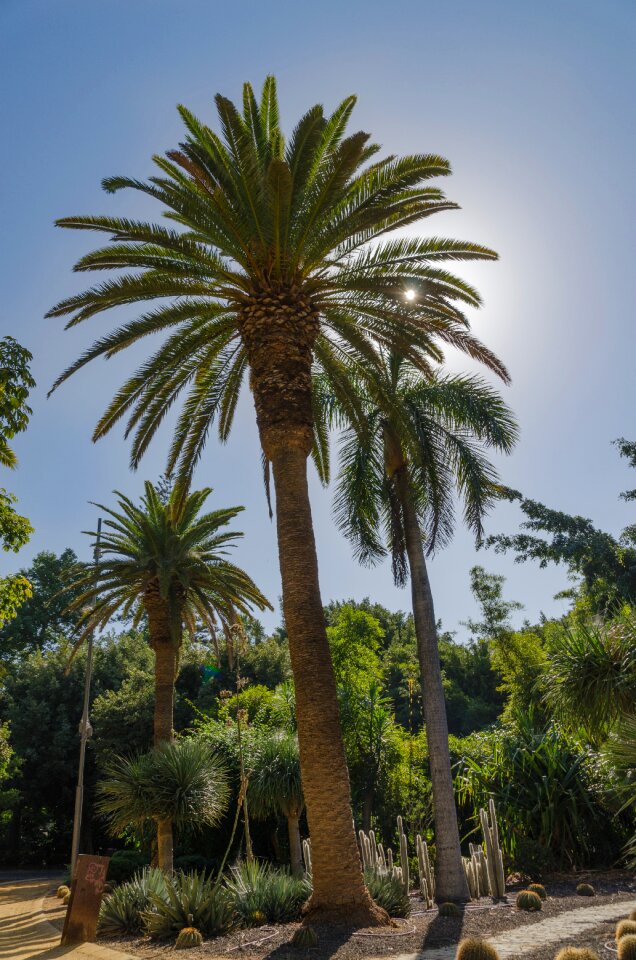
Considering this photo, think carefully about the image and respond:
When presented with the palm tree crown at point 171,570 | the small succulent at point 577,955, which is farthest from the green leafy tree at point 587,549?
the small succulent at point 577,955

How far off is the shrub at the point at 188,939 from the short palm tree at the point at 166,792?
660 centimetres

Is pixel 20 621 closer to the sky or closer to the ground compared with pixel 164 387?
closer to the sky

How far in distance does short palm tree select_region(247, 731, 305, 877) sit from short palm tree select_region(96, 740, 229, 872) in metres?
1.98

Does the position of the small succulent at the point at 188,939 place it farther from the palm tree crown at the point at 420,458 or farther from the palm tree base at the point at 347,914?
the palm tree crown at the point at 420,458

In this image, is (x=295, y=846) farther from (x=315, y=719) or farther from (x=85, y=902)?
(x=315, y=719)

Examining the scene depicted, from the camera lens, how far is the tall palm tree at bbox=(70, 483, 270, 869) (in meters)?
19.2

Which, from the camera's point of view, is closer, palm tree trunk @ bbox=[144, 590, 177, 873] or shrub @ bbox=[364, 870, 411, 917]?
shrub @ bbox=[364, 870, 411, 917]

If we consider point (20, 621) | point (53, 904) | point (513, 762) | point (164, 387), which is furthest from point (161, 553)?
point (20, 621)

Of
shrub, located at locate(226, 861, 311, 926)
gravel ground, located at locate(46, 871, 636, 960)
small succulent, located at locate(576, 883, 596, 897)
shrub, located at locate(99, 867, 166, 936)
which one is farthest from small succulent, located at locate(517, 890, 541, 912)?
shrub, located at locate(99, 867, 166, 936)

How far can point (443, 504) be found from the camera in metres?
15.5

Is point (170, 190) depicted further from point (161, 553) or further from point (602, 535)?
point (602, 535)

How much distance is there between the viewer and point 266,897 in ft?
33.0

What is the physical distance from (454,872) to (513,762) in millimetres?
4268

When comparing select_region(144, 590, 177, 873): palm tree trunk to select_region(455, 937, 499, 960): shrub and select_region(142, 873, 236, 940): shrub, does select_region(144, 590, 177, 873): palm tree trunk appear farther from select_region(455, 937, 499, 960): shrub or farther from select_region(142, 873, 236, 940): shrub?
select_region(455, 937, 499, 960): shrub
